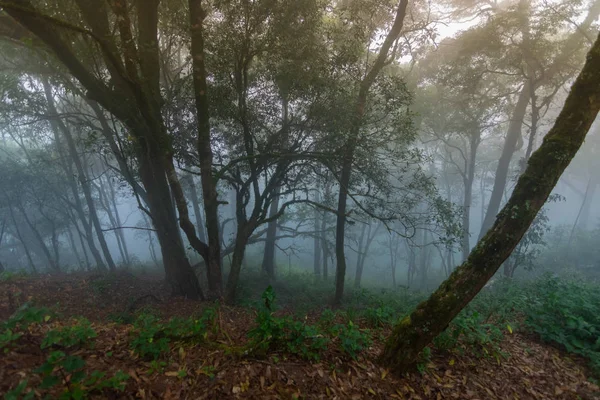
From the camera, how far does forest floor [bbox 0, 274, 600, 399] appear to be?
320cm

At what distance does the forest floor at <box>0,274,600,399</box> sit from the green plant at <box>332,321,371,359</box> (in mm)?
83

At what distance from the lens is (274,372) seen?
12.1 ft

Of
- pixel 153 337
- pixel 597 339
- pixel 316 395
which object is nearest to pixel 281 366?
pixel 316 395

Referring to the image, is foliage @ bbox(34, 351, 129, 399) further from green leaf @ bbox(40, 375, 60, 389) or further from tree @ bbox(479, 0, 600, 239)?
tree @ bbox(479, 0, 600, 239)

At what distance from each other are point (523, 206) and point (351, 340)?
2.62 meters

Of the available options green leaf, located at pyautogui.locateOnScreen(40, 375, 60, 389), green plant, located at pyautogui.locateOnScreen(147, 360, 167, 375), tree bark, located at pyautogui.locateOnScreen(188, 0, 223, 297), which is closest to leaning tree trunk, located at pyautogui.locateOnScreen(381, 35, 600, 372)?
green plant, located at pyautogui.locateOnScreen(147, 360, 167, 375)

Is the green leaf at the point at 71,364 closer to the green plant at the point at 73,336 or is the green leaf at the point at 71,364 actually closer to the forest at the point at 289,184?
the forest at the point at 289,184

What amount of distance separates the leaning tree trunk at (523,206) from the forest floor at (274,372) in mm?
734

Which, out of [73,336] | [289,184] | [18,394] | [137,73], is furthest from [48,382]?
[289,184]

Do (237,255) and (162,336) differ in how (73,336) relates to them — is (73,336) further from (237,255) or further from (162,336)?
(237,255)

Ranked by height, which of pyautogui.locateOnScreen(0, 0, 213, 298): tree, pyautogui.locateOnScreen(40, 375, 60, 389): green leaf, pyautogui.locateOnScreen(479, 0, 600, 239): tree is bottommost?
pyautogui.locateOnScreen(40, 375, 60, 389): green leaf

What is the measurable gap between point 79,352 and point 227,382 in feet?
5.47

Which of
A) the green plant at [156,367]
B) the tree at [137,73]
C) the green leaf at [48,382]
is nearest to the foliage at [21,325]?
the green leaf at [48,382]

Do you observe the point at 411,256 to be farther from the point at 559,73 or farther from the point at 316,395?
the point at 316,395
